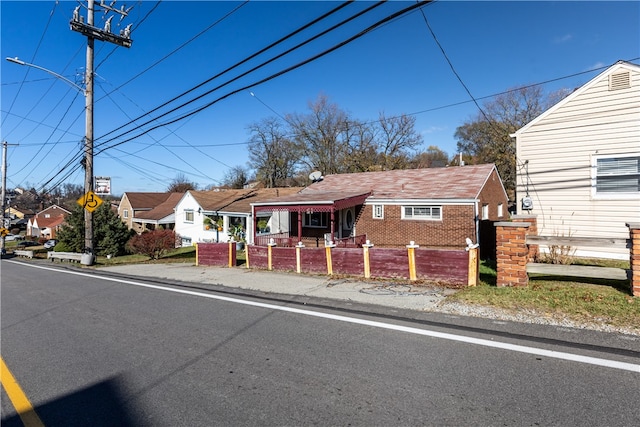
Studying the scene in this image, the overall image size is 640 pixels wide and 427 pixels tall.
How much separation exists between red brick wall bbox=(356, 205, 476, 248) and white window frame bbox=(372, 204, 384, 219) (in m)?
0.14

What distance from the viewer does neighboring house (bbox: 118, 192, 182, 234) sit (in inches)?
1811

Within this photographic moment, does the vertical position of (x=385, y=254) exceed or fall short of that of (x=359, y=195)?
it falls short

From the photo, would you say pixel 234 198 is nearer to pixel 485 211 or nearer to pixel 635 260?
pixel 485 211

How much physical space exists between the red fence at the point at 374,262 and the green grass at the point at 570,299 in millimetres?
742

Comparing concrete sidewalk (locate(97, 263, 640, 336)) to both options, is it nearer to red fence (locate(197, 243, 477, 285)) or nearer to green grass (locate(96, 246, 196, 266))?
red fence (locate(197, 243, 477, 285))

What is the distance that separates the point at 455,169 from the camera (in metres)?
18.0

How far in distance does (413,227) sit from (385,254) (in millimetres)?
6945

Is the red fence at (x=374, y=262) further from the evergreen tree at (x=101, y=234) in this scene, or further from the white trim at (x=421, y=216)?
the evergreen tree at (x=101, y=234)

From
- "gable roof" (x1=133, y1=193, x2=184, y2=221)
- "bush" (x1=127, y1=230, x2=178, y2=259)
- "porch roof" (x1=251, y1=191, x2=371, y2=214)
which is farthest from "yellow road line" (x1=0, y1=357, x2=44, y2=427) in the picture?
"gable roof" (x1=133, y1=193, x2=184, y2=221)

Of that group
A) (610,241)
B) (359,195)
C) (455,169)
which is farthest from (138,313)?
(455,169)

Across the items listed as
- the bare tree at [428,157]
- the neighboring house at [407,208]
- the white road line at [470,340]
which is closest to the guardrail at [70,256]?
the neighboring house at [407,208]

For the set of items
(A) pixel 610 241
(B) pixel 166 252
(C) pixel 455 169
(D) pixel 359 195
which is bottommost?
(B) pixel 166 252

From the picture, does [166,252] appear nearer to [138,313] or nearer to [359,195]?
[359,195]

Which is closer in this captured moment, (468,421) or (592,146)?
(468,421)
